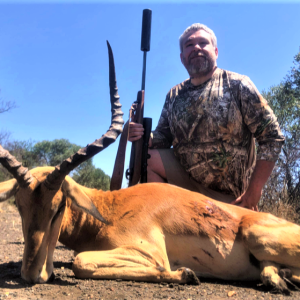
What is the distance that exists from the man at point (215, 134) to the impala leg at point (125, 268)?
85.5 inches

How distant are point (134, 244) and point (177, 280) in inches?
24.4

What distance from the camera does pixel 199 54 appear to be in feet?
19.0

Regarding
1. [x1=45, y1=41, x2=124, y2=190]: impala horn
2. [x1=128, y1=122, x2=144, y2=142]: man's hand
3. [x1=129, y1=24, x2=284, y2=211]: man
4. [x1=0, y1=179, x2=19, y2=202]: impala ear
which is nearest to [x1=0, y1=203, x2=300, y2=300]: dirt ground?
[x1=0, y1=179, x2=19, y2=202]: impala ear

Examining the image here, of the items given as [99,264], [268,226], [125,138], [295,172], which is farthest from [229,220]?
[295,172]

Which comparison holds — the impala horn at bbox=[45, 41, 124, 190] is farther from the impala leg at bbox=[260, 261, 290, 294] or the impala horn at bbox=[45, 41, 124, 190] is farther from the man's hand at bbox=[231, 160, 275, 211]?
the man's hand at bbox=[231, 160, 275, 211]

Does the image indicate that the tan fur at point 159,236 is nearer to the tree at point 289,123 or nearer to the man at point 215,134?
the man at point 215,134

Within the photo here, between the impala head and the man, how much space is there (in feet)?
8.01

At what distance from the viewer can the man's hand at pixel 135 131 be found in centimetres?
583

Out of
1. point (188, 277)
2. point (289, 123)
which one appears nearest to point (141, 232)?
point (188, 277)

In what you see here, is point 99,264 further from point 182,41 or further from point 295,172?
point 295,172

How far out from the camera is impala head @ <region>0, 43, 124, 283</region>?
3113mm

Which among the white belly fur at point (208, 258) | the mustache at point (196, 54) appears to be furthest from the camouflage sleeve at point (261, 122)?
the white belly fur at point (208, 258)

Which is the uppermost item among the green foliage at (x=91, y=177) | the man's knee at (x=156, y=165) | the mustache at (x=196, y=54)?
the mustache at (x=196, y=54)

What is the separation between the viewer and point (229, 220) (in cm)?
401
